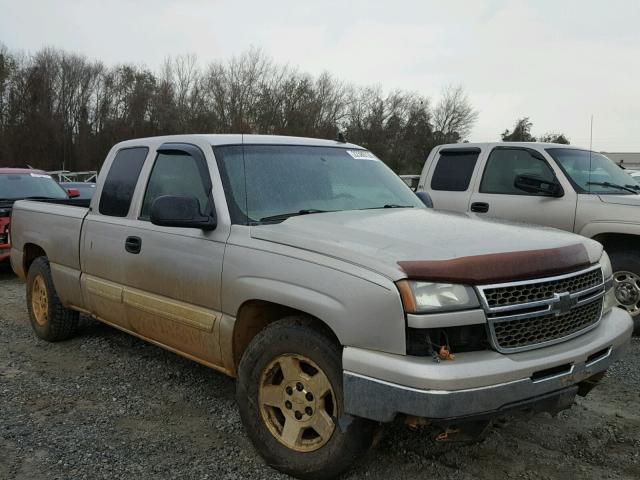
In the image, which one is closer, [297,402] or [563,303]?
[563,303]

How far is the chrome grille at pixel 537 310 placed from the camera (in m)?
2.54

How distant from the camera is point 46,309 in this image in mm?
5445

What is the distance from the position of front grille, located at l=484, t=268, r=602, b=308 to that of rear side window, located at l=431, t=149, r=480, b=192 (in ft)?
13.7

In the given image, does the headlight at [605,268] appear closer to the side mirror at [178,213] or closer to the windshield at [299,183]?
the windshield at [299,183]

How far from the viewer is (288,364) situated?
9.64ft

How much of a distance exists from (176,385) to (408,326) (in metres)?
2.56

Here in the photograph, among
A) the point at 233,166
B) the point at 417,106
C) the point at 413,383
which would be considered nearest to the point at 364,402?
the point at 413,383

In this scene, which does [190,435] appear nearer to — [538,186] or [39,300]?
[39,300]

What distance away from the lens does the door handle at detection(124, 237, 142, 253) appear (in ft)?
13.2

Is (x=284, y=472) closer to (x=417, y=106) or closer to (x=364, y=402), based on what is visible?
(x=364, y=402)

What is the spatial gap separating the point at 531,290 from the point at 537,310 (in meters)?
0.10

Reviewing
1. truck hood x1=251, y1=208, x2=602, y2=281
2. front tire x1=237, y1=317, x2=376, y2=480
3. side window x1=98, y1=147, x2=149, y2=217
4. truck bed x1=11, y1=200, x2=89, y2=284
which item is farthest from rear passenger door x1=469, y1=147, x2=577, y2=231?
truck bed x1=11, y1=200, x2=89, y2=284

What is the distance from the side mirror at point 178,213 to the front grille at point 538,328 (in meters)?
1.75

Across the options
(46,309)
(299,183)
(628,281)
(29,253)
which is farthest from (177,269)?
(628,281)
